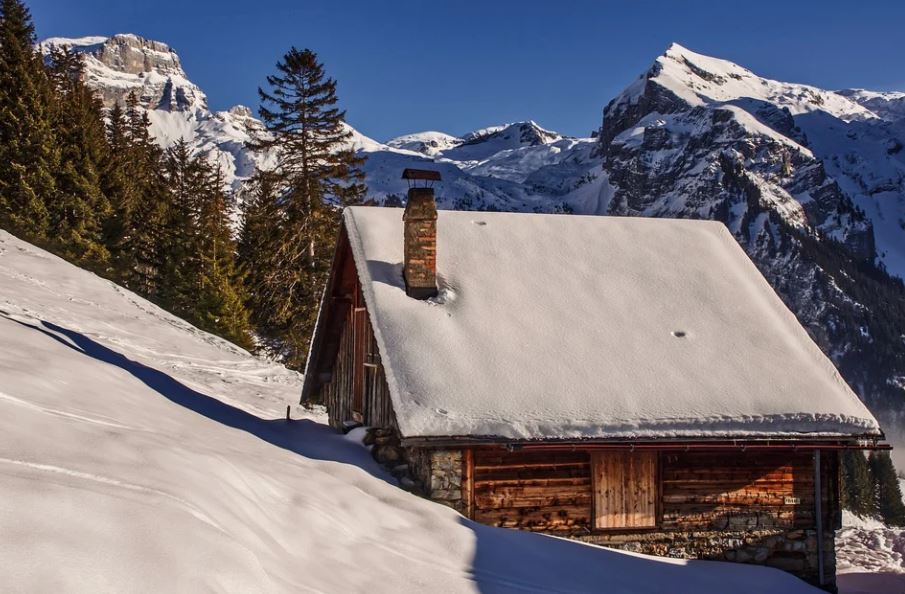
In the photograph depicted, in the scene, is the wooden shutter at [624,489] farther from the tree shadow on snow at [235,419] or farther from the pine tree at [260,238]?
the pine tree at [260,238]

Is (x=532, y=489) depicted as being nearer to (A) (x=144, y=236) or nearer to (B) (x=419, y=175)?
(B) (x=419, y=175)

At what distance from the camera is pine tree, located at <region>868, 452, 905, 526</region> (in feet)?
195

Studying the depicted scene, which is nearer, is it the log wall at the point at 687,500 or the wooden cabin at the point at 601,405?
the wooden cabin at the point at 601,405

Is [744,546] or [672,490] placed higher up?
[672,490]

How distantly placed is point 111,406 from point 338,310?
26.1 ft

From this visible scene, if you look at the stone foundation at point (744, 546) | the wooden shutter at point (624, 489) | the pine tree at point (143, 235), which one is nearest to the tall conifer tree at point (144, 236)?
the pine tree at point (143, 235)

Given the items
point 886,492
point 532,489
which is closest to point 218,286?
point 532,489

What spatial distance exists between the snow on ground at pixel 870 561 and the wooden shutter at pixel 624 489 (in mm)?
5258

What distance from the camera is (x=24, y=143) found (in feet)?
101

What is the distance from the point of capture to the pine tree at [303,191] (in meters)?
26.3

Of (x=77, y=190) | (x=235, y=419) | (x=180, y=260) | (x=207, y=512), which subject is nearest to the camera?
(x=207, y=512)

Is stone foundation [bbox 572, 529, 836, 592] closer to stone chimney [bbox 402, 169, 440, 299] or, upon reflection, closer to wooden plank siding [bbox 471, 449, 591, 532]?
wooden plank siding [bbox 471, 449, 591, 532]

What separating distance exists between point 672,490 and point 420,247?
Result: 226 inches

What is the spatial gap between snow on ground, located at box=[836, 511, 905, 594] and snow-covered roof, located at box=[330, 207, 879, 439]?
4.99 m
